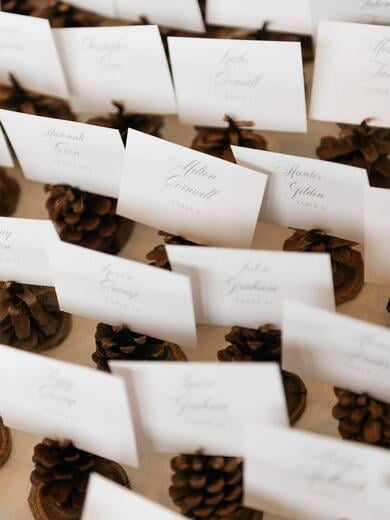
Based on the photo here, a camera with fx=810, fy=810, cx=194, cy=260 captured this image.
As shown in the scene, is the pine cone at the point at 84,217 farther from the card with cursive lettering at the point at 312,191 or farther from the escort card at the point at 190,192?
the card with cursive lettering at the point at 312,191

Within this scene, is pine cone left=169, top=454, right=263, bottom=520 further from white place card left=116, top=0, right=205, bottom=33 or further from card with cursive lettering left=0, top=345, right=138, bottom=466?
white place card left=116, top=0, right=205, bottom=33

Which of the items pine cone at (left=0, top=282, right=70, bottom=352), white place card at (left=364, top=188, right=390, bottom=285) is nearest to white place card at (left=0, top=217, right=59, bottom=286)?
pine cone at (left=0, top=282, right=70, bottom=352)

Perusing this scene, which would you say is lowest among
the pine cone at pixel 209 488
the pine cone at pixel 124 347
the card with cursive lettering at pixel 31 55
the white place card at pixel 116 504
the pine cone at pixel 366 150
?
the white place card at pixel 116 504

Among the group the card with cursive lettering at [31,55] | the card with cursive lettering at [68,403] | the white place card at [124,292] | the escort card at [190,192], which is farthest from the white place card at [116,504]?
the card with cursive lettering at [31,55]

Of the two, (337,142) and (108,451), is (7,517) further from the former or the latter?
(337,142)

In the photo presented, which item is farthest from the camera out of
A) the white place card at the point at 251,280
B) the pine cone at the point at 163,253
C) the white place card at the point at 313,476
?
the pine cone at the point at 163,253

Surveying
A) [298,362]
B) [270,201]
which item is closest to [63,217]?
[270,201]
